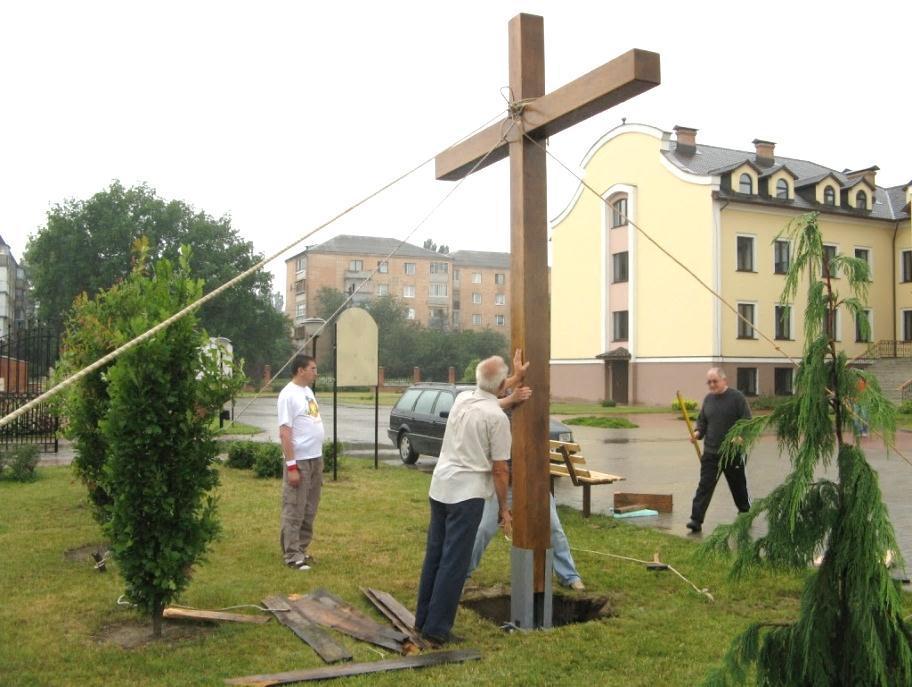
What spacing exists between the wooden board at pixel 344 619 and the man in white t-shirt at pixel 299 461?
3.51 ft

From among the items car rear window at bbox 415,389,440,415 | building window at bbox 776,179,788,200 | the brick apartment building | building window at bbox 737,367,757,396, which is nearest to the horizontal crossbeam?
car rear window at bbox 415,389,440,415

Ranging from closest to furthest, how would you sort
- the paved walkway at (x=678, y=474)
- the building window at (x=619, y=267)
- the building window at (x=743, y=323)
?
1. the paved walkway at (x=678, y=474)
2. the building window at (x=743, y=323)
3. the building window at (x=619, y=267)

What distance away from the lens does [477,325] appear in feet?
310

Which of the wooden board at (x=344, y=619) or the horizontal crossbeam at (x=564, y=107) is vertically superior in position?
the horizontal crossbeam at (x=564, y=107)

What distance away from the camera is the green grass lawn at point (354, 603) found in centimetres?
462

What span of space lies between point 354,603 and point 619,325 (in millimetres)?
36090

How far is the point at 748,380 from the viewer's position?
125 feet

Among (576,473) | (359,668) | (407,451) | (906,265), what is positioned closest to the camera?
(359,668)

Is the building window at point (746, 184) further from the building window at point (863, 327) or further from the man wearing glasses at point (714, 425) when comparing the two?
the building window at point (863, 327)

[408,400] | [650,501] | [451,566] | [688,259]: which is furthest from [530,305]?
[688,259]

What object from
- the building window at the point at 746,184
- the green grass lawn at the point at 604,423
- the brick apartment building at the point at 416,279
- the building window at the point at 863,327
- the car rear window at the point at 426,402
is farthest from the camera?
the brick apartment building at the point at 416,279

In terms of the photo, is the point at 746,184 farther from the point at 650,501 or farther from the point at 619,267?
the point at 650,501

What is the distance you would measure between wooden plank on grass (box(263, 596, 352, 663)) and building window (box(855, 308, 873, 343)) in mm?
3252

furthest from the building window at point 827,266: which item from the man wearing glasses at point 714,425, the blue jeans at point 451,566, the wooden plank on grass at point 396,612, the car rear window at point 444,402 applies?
the car rear window at point 444,402
